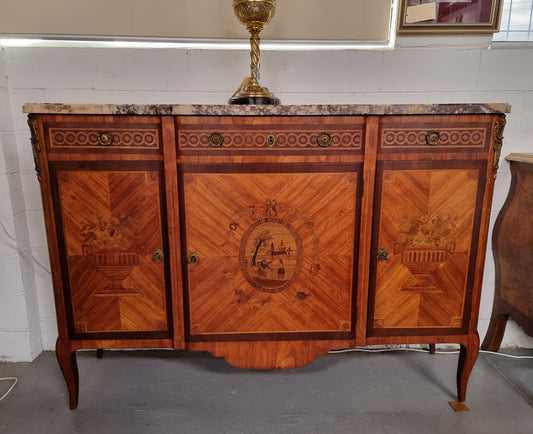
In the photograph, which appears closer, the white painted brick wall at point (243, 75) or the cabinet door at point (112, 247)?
the cabinet door at point (112, 247)

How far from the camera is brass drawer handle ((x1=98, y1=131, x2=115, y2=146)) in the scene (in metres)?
1.22

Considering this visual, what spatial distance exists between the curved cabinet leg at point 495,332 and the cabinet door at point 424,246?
26.1 inches

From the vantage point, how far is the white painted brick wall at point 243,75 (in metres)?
1.71

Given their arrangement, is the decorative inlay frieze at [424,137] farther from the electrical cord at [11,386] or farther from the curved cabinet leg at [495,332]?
the electrical cord at [11,386]

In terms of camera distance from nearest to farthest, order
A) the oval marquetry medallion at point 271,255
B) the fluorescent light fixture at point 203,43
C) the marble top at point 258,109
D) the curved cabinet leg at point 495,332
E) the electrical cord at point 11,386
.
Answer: the marble top at point 258,109, the oval marquetry medallion at point 271,255, the electrical cord at point 11,386, the fluorescent light fixture at point 203,43, the curved cabinet leg at point 495,332

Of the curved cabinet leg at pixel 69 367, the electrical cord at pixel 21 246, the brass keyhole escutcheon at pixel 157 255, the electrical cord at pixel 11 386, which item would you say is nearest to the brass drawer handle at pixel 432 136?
the brass keyhole escutcheon at pixel 157 255

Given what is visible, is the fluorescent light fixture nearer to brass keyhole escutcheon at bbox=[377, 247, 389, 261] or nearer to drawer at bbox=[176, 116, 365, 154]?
drawer at bbox=[176, 116, 365, 154]

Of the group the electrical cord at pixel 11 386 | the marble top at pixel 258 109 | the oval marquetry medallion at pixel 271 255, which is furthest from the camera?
the electrical cord at pixel 11 386

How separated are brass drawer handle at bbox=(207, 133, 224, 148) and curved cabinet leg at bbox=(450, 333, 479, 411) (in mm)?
1208

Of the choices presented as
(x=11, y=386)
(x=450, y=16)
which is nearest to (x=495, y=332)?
(x=450, y=16)

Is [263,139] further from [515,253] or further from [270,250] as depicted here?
[515,253]

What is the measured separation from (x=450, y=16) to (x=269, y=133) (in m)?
1.17

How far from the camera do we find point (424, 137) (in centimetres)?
Result: 124

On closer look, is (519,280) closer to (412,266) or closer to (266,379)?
(412,266)
